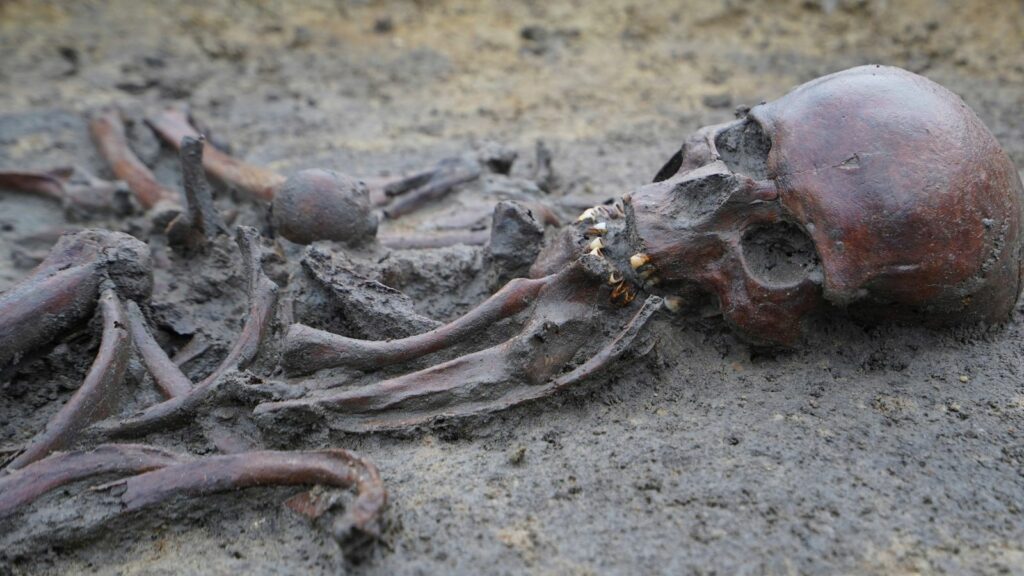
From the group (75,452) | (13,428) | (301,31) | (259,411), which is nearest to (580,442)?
(259,411)

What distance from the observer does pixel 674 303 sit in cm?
239

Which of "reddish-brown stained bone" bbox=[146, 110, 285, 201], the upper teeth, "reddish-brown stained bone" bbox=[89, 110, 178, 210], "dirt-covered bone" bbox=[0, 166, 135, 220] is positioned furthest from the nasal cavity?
"dirt-covered bone" bbox=[0, 166, 135, 220]

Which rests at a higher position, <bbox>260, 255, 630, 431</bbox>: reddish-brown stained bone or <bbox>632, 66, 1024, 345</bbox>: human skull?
<bbox>632, 66, 1024, 345</bbox>: human skull

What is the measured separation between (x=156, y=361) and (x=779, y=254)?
1.75m

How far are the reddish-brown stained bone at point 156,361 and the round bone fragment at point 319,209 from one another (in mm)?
602

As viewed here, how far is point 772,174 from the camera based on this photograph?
2197 mm

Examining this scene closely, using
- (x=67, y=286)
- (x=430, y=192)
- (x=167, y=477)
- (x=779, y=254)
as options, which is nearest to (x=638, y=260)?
(x=779, y=254)

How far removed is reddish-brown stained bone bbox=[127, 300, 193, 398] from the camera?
87.4 inches

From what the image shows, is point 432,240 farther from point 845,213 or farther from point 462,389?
point 845,213

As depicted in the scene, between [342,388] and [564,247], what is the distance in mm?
775

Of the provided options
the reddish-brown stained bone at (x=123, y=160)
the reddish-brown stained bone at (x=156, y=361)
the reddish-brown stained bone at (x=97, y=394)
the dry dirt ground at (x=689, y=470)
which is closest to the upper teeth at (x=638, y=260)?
the dry dirt ground at (x=689, y=470)

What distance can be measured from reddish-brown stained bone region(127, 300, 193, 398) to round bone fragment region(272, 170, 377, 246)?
1.97 ft

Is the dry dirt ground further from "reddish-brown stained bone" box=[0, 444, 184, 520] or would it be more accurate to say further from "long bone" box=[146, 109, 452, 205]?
"long bone" box=[146, 109, 452, 205]

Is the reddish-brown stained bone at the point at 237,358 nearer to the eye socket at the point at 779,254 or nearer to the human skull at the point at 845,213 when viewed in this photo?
the human skull at the point at 845,213
